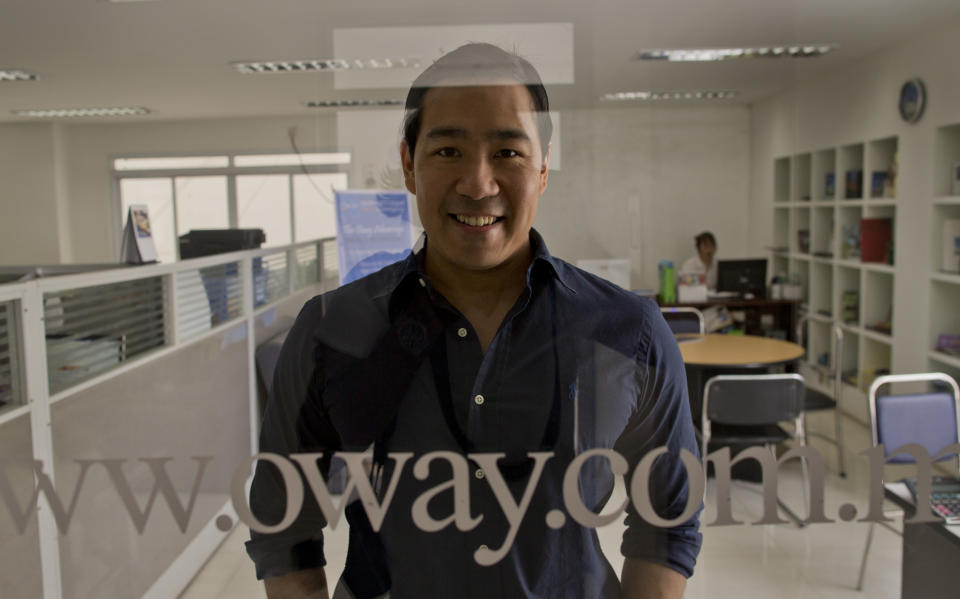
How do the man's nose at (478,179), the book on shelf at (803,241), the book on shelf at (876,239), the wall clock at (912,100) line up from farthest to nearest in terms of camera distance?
the book on shelf at (876,239) < the wall clock at (912,100) < the book on shelf at (803,241) < the man's nose at (478,179)

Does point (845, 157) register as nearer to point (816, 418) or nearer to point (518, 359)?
point (816, 418)

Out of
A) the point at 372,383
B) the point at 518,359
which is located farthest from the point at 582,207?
the point at 372,383

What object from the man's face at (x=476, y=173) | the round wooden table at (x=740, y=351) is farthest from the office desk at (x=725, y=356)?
the man's face at (x=476, y=173)

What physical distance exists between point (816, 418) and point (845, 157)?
18.2 inches

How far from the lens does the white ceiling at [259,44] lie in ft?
2.86

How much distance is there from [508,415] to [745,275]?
1.49 ft

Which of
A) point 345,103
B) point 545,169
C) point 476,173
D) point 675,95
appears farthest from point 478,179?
point 675,95

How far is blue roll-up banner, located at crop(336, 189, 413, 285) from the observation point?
87cm

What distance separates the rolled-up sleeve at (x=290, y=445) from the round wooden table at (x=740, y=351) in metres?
0.59

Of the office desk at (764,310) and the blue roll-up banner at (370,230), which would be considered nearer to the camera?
the blue roll-up banner at (370,230)

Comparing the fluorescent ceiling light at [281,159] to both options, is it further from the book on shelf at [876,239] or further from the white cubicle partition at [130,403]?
the book on shelf at [876,239]

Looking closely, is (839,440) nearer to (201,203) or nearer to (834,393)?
(834,393)

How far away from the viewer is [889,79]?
1.05 metres

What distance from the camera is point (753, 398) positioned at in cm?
104
